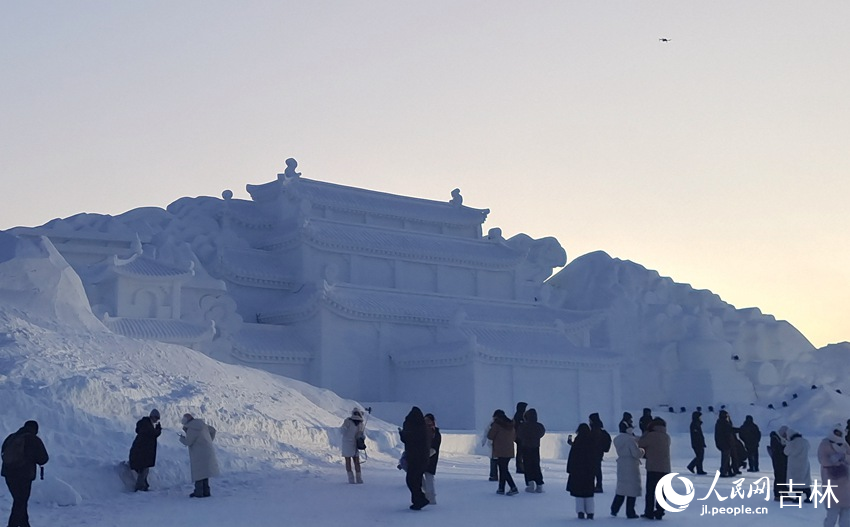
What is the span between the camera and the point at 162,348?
2512 cm

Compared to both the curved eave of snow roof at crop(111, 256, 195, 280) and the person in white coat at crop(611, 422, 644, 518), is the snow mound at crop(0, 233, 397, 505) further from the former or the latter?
the curved eave of snow roof at crop(111, 256, 195, 280)

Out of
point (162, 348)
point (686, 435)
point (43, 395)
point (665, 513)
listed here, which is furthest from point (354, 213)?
point (665, 513)

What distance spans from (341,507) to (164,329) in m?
22.6

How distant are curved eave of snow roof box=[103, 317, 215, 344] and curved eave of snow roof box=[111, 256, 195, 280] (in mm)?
1692

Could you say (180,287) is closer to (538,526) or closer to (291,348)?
(291,348)

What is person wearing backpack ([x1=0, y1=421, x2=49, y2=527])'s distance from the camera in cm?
1470

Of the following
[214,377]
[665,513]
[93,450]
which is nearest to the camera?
[665,513]

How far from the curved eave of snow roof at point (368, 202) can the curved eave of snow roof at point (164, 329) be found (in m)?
10.2

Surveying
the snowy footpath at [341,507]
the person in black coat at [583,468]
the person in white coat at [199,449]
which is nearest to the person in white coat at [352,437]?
the snowy footpath at [341,507]

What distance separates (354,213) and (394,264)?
124 inches

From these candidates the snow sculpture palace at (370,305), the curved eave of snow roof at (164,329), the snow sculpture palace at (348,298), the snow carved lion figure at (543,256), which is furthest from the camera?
the snow carved lion figure at (543,256)

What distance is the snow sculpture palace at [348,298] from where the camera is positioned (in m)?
40.8

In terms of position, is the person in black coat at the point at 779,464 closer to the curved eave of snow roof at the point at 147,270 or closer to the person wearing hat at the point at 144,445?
the person wearing hat at the point at 144,445

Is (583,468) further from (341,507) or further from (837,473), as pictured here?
(341,507)
